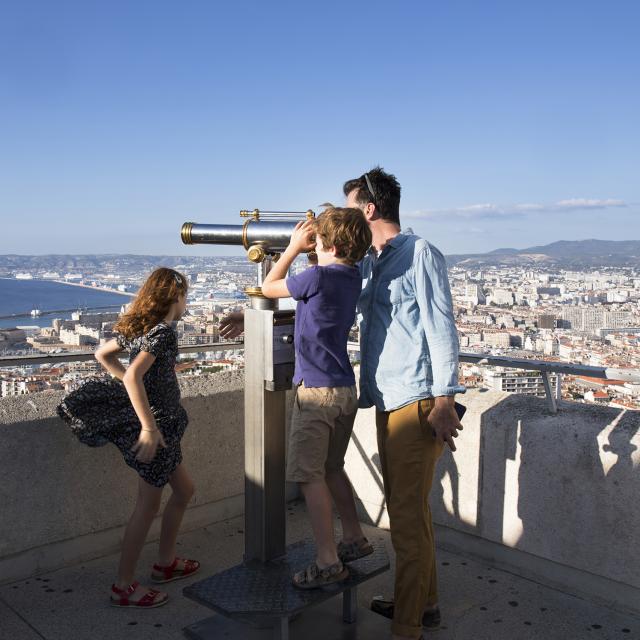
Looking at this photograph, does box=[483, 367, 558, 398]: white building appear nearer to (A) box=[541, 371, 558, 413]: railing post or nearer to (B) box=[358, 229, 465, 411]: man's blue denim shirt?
(A) box=[541, 371, 558, 413]: railing post

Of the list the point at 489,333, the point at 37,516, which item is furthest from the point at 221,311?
the point at 489,333

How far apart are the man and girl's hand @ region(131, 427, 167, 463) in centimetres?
103

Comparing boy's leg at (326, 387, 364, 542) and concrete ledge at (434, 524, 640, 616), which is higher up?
boy's leg at (326, 387, 364, 542)

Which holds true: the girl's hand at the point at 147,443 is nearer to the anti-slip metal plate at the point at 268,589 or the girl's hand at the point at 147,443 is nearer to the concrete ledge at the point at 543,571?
the anti-slip metal plate at the point at 268,589

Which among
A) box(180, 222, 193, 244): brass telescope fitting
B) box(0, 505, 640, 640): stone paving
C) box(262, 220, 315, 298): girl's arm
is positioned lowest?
box(0, 505, 640, 640): stone paving

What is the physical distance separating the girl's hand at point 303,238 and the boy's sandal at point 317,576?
1.31 metres

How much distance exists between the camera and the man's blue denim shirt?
263cm

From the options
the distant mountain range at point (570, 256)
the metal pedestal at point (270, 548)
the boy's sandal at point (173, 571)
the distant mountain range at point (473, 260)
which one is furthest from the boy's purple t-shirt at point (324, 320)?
the distant mountain range at point (570, 256)

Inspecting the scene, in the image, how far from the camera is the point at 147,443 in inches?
121

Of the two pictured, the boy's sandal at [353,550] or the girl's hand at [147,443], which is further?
the girl's hand at [147,443]

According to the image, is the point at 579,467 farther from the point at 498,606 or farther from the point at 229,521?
the point at 229,521

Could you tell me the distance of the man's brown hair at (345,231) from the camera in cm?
257

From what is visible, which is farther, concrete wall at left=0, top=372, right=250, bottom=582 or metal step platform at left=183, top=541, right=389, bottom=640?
concrete wall at left=0, top=372, right=250, bottom=582

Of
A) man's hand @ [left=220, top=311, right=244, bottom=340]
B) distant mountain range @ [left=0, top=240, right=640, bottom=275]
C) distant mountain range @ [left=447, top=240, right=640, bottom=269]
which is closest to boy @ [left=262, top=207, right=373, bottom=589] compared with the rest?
man's hand @ [left=220, top=311, right=244, bottom=340]
